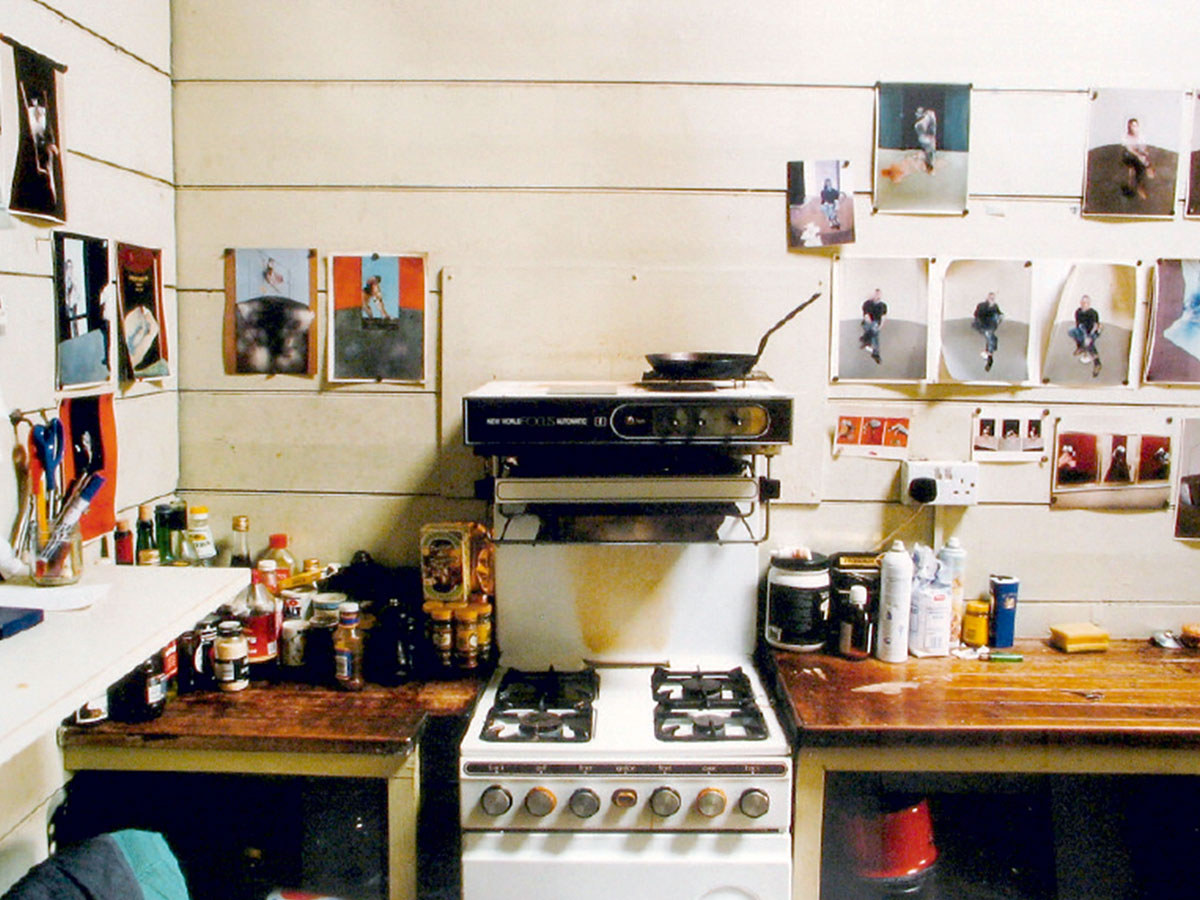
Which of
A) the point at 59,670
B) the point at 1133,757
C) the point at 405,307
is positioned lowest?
the point at 1133,757

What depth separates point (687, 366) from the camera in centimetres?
175

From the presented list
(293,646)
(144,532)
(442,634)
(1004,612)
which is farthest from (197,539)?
(1004,612)

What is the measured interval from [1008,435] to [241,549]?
A: 1827 mm

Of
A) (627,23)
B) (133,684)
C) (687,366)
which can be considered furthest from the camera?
(627,23)

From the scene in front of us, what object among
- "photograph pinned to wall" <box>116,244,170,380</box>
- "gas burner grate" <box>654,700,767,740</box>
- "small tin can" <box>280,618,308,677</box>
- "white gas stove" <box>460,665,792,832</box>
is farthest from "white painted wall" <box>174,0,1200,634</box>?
"white gas stove" <box>460,665,792,832</box>

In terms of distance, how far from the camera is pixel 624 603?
2004mm

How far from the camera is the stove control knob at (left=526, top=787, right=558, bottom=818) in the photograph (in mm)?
1520

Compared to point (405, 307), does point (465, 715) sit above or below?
below

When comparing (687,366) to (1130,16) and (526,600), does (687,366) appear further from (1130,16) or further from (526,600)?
(1130,16)

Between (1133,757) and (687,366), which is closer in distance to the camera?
(1133,757)

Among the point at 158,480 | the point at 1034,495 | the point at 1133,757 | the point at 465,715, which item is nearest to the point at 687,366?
the point at 465,715

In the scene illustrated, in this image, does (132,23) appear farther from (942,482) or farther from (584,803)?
(942,482)

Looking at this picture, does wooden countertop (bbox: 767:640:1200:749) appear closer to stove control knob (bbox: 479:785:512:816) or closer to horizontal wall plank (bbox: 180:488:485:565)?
stove control knob (bbox: 479:785:512:816)

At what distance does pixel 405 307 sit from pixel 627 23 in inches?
32.0
